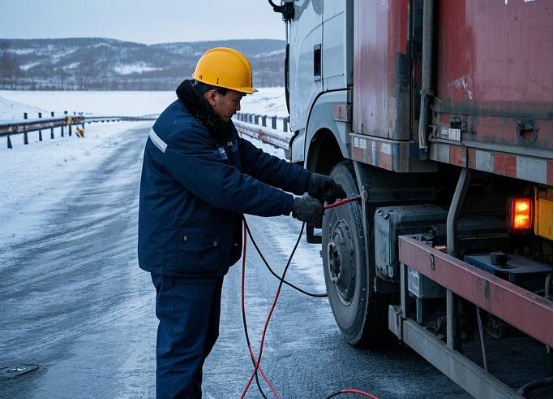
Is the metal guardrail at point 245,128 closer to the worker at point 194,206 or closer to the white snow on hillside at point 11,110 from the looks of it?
the white snow on hillside at point 11,110

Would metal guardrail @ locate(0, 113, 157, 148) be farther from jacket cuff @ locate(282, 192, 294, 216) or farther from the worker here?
jacket cuff @ locate(282, 192, 294, 216)

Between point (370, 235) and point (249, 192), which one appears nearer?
point (249, 192)

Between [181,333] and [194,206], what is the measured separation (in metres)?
0.66

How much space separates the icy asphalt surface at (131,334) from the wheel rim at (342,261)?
1.46 ft

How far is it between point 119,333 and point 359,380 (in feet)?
6.45

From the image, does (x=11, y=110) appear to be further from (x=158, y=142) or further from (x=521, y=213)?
(x=521, y=213)

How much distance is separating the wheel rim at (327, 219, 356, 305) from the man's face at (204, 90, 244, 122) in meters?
1.36

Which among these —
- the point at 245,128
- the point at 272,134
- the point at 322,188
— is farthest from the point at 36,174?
the point at 322,188

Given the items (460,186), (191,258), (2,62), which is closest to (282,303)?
(191,258)

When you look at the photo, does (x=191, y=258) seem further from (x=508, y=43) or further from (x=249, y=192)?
(x=508, y=43)

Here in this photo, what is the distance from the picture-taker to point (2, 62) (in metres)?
93.7

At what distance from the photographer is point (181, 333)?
3957 millimetres

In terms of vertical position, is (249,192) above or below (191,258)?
above

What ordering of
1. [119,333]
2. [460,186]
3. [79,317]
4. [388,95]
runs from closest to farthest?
1. [460,186]
2. [388,95]
3. [119,333]
4. [79,317]
